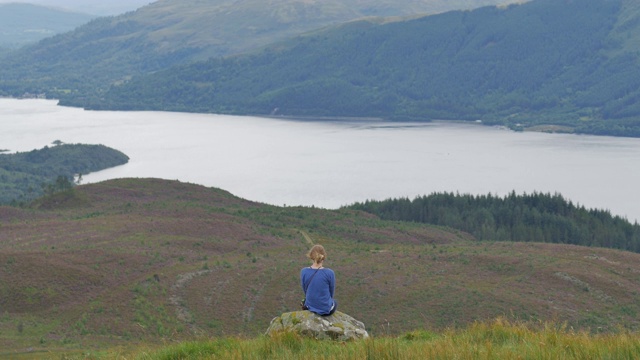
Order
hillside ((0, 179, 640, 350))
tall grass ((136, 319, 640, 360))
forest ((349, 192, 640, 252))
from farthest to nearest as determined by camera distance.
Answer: forest ((349, 192, 640, 252))
hillside ((0, 179, 640, 350))
tall grass ((136, 319, 640, 360))

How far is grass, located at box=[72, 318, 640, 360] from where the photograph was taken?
16.5 metres

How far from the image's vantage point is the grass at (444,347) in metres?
16.5

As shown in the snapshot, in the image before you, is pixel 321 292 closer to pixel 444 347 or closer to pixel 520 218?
pixel 444 347

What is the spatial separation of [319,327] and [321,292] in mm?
834

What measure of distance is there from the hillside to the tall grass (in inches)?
670

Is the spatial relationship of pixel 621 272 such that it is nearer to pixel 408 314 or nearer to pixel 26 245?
pixel 408 314

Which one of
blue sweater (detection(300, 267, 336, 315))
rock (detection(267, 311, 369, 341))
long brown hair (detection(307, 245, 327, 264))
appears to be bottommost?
rock (detection(267, 311, 369, 341))

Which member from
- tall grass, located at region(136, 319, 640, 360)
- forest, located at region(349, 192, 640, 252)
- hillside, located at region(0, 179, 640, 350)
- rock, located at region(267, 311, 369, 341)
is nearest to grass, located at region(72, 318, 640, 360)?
tall grass, located at region(136, 319, 640, 360)

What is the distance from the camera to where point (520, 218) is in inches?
5113

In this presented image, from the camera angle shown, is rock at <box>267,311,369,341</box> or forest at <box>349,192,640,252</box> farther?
forest at <box>349,192,640,252</box>

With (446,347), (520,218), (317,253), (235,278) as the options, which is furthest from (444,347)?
(520,218)

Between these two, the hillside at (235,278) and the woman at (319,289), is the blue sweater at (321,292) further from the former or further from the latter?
the hillside at (235,278)

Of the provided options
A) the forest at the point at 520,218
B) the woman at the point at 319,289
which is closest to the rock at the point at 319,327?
the woman at the point at 319,289

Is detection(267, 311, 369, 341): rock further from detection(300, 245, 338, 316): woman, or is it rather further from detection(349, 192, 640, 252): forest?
detection(349, 192, 640, 252): forest
